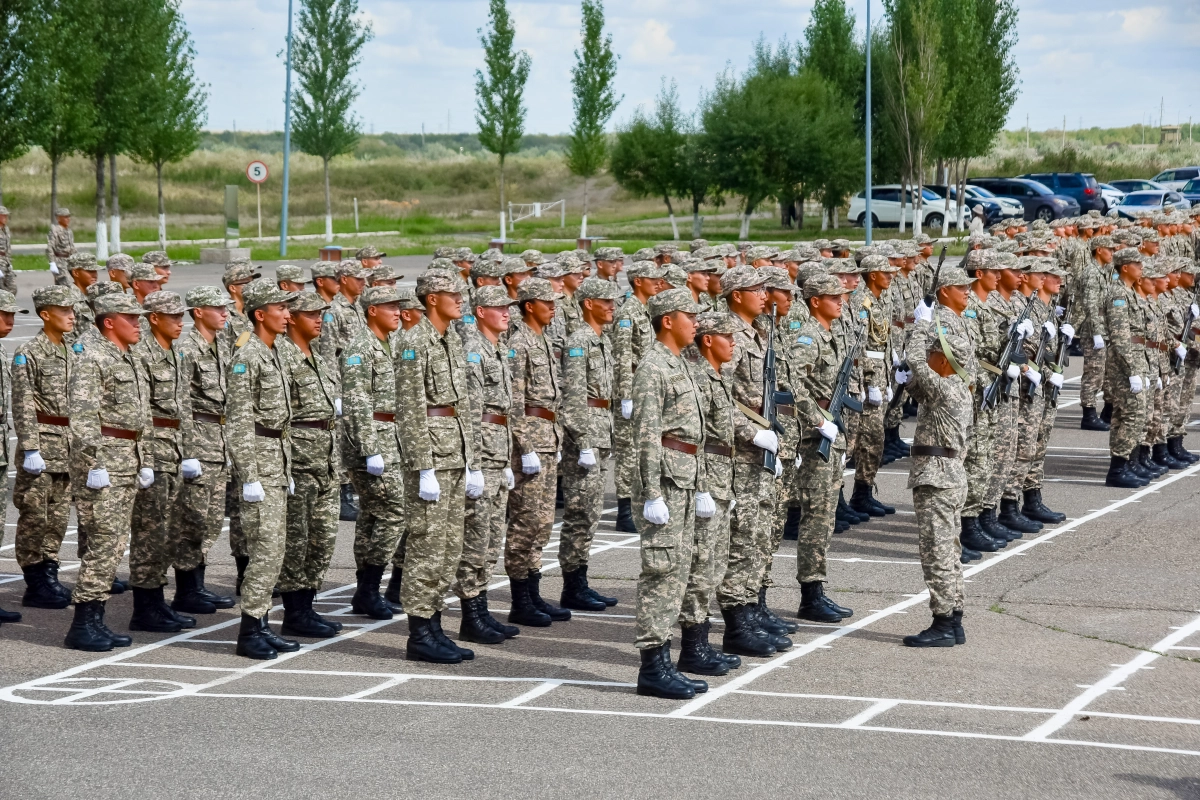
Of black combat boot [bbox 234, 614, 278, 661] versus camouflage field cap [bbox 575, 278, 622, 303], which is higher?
camouflage field cap [bbox 575, 278, 622, 303]

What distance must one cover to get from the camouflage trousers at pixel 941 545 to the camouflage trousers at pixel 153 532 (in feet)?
16.6

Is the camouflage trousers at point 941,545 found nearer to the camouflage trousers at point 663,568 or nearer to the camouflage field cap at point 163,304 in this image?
the camouflage trousers at point 663,568

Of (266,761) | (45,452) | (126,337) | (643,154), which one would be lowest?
(266,761)

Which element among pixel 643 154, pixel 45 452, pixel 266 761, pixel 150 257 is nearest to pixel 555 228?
pixel 643 154

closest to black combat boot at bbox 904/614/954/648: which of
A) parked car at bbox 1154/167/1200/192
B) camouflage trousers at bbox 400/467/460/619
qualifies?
camouflage trousers at bbox 400/467/460/619

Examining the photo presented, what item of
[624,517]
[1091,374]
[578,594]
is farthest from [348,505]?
[1091,374]

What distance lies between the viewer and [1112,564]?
11984 millimetres

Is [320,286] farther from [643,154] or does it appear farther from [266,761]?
[643,154]

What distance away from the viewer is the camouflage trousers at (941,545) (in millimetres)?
9766

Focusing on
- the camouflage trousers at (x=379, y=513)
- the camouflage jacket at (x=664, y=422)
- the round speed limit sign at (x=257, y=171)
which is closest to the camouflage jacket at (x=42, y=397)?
the camouflage trousers at (x=379, y=513)

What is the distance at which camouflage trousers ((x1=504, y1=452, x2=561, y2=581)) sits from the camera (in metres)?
10.5

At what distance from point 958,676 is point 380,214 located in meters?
60.6

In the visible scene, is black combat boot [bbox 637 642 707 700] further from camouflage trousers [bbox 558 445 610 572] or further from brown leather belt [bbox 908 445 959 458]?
brown leather belt [bbox 908 445 959 458]

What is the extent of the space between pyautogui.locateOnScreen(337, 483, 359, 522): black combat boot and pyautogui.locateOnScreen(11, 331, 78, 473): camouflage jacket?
3065mm
